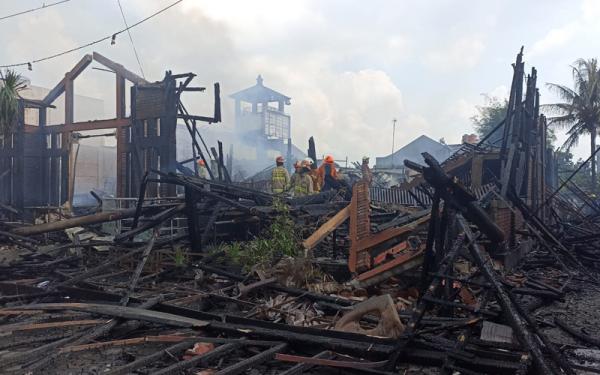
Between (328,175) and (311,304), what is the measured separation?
24.8ft

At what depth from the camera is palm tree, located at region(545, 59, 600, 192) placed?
2958 cm

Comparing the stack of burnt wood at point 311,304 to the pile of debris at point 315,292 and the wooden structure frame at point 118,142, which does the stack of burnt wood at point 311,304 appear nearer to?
the pile of debris at point 315,292

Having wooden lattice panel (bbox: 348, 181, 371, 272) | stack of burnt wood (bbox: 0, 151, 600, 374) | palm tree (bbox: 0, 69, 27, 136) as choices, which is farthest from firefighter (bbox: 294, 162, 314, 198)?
palm tree (bbox: 0, 69, 27, 136)

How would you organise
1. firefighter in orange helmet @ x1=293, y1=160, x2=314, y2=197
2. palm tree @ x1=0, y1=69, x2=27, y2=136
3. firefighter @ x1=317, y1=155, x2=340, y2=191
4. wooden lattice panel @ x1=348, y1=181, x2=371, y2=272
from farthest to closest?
palm tree @ x1=0, y1=69, x2=27, y2=136, firefighter @ x1=317, y1=155, x2=340, y2=191, firefighter in orange helmet @ x1=293, y1=160, x2=314, y2=197, wooden lattice panel @ x1=348, y1=181, x2=371, y2=272

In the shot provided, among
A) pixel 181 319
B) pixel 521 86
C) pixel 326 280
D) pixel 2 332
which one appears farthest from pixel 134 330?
pixel 521 86

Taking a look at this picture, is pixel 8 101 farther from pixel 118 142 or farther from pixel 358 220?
pixel 358 220

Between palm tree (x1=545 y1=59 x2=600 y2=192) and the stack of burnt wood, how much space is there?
25.6m

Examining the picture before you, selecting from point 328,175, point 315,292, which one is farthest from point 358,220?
point 328,175

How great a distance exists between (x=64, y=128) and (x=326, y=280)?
13.6 metres

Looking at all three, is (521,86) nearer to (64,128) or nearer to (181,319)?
(181,319)

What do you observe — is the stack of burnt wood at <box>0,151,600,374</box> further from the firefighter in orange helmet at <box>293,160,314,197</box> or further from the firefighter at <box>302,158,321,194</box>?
the firefighter at <box>302,158,321,194</box>

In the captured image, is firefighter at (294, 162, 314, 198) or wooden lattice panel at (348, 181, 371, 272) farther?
firefighter at (294, 162, 314, 198)

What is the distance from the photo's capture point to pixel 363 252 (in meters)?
6.57

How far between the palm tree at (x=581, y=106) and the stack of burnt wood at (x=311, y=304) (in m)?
25.6
